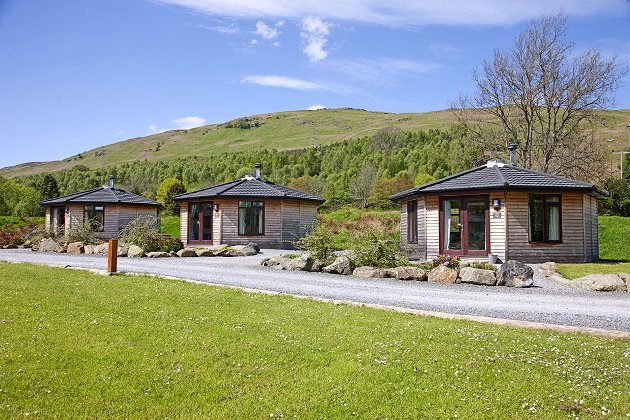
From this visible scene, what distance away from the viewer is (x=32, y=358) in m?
5.54

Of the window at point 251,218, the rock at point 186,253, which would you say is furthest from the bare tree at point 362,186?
the rock at point 186,253

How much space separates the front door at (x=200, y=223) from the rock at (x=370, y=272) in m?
14.3

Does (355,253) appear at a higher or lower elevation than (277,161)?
lower

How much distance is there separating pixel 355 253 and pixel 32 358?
1112cm

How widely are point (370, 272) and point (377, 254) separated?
1.04m

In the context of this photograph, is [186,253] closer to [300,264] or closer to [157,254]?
[157,254]

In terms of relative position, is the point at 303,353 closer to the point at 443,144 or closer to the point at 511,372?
the point at 511,372

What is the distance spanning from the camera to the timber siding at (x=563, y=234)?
18.6 meters

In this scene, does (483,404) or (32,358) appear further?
(32,358)

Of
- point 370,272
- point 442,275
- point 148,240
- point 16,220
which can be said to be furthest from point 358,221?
point 16,220

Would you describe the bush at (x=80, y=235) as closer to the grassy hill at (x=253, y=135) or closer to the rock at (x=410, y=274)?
the rock at (x=410, y=274)

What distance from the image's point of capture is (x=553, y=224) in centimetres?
1908

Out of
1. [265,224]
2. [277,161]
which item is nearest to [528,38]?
[265,224]

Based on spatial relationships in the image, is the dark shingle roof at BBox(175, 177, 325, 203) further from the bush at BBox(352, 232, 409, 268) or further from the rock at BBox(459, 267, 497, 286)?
the rock at BBox(459, 267, 497, 286)
